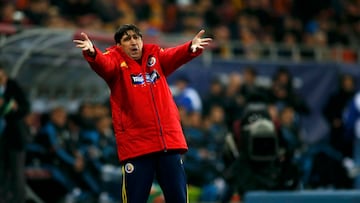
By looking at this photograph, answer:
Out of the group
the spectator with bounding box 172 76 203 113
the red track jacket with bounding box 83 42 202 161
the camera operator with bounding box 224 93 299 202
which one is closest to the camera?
the red track jacket with bounding box 83 42 202 161

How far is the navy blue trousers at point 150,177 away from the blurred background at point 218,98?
240 centimetres

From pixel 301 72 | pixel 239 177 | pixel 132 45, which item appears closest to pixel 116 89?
pixel 132 45

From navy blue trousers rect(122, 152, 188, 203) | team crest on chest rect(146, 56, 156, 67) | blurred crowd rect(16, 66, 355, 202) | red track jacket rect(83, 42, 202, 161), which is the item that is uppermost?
team crest on chest rect(146, 56, 156, 67)

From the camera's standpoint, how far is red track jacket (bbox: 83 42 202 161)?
1056 cm

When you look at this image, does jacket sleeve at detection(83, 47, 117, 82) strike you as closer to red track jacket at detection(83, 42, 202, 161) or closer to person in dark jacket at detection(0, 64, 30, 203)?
red track jacket at detection(83, 42, 202, 161)

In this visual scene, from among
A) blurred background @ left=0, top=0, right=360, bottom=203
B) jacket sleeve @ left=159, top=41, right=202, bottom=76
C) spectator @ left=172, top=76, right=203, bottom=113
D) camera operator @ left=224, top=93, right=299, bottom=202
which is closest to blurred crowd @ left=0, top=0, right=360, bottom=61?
blurred background @ left=0, top=0, right=360, bottom=203

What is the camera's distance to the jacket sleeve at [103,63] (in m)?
10.3

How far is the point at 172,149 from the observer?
1058 centimetres

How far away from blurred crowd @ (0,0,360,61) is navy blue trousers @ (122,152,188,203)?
8.71 meters

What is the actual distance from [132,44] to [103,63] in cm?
38

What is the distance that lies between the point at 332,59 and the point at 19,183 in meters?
10.2

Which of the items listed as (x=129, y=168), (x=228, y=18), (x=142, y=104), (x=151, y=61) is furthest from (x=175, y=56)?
(x=228, y=18)

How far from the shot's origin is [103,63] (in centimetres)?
1040

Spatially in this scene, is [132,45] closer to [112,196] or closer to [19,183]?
[19,183]
